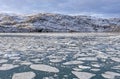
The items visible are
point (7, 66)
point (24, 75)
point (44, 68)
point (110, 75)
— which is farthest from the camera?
point (7, 66)

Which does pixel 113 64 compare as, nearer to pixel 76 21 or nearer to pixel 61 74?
pixel 61 74

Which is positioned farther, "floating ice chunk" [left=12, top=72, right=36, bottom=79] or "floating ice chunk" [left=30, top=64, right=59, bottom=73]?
"floating ice chunk" [left=30, top=64, right=59, bottom=73]

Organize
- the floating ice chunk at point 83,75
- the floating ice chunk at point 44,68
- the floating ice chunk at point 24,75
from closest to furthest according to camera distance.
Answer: the floating ice chunk at point 24,75
the floating ice chunk at point 83,75
the floating ice chunk at point 44,68

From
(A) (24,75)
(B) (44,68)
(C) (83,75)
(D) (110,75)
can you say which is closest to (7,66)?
(B) (44,68)

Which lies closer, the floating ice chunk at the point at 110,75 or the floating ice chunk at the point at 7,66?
the floating ice chunk at the point at 110,75

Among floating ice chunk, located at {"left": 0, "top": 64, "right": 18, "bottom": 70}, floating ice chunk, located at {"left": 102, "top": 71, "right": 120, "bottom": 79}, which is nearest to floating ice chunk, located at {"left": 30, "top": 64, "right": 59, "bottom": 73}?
floating ice chunk, located at {"left": 0, "top": 64, "right": 18, "bottom": 70}

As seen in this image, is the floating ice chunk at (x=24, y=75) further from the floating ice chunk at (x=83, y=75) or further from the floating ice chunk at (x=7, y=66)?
the floating ice chunk at (x=83, y=75)

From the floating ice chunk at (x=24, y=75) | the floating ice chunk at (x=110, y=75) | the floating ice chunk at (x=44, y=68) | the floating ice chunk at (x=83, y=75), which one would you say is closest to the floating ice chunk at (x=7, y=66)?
the floating ice chunk at (x=44, y=68)

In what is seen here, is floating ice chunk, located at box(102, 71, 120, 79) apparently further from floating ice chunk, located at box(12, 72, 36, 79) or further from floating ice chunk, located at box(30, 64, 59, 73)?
floating ice chunk, located at box(12, 72, 36, 79)

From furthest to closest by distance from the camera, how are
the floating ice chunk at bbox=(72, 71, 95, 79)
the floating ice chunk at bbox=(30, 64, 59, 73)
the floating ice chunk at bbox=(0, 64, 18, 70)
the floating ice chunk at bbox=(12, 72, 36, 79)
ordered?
the floating ice chunk at bbox=(0, 64, 18, 70) < the floating ice chunk at bbox=(30, 64, 59, 73) < the floating ice chunk at bbox=(72, 71, 95, 79) < the floating ice chunk at bbox=(12, 72, 36, 79)

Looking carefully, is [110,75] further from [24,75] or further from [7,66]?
[7,66]

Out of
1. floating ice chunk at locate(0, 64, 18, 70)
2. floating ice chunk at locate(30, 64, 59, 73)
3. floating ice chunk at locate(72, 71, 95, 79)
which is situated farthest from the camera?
floating ice chunk at locate(0, 64, 18, 70)

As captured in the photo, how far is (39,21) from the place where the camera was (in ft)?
412

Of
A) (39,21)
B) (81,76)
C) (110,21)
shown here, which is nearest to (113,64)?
→ (81,76)
